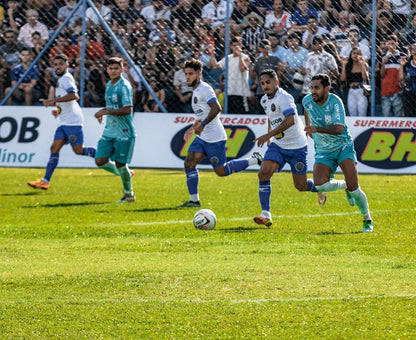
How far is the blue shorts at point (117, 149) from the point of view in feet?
45.7

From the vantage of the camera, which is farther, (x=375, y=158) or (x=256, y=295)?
(x=375, y=158)

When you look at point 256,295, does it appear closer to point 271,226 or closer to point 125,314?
point 125,314

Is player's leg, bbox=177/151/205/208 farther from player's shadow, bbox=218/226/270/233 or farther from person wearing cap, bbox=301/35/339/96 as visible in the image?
person wearing cap, bbox=301/35/339/96

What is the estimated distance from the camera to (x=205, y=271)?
772 centimetres

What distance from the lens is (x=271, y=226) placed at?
1095 cm

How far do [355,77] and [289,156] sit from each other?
23.3 feet

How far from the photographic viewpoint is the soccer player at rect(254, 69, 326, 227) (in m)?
11.1

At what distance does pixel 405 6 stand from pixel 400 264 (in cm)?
1125

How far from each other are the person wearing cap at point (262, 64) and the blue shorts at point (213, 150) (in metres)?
5.43

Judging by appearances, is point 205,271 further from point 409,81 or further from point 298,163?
point 409,81

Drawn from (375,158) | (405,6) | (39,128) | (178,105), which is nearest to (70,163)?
(39,128)

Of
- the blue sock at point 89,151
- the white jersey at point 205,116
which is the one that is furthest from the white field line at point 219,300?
the blue sock at point 89,151

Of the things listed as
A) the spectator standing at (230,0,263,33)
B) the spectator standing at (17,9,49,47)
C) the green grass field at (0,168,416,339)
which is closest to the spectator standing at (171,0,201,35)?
the spectator standing at (230,0,263,33)

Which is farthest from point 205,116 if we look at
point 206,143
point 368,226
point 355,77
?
point 355,77
